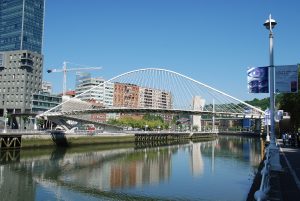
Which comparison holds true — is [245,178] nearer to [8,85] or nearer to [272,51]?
[272,51]

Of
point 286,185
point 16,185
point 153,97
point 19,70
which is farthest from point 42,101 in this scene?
point 286,185

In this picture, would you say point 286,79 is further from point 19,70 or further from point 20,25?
point 20,25

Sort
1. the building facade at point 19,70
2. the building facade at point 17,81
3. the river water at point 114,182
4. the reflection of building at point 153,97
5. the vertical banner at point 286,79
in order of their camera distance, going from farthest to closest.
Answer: the reflection of building at point 153,97, the building facade at point 19,70, the building facade at point 17,81, the river water at point 114,182, the vertical banner at point 286,79

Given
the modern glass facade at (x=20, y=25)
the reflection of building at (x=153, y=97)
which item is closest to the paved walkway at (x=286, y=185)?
the modern glass facade at (x=20, y=25)

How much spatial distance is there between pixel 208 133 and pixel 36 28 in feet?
250

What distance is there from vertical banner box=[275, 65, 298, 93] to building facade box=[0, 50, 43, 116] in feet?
320

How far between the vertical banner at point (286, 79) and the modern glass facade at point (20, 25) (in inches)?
5269

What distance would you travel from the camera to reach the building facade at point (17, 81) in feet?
354

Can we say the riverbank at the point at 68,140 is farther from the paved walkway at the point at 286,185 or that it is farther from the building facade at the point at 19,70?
the building facade at the point at 19,70

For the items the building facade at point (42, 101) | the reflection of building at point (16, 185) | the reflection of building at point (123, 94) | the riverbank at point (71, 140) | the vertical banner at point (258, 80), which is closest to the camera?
the vertical banner at point (258, 80)

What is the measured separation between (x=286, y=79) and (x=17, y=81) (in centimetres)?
10136

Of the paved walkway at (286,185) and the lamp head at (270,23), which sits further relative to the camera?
the lamp head at (270,23)

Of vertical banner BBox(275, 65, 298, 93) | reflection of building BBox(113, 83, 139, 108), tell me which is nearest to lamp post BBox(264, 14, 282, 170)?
vertical banner BBox(275, 65, 298, 93)

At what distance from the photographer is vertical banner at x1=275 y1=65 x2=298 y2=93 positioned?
1739 centimetres
